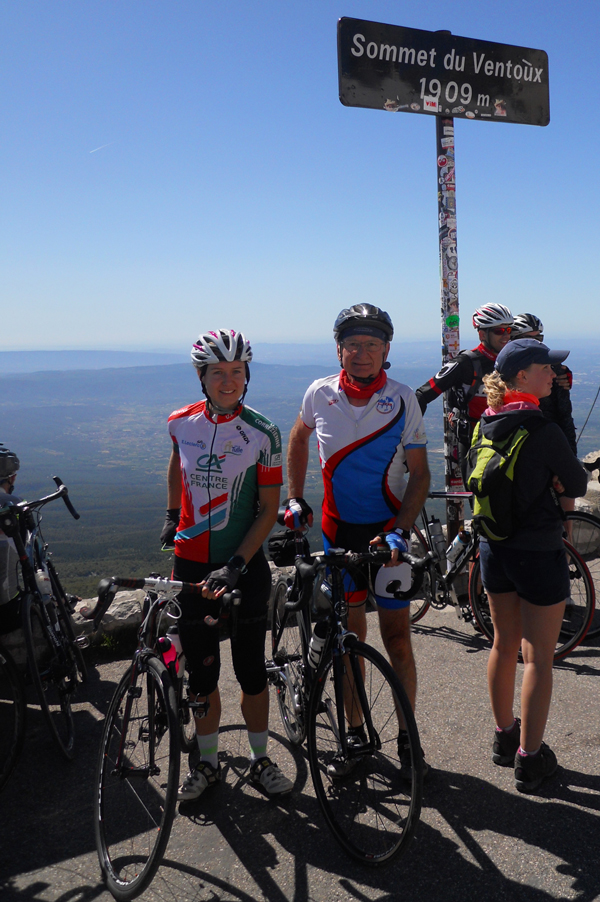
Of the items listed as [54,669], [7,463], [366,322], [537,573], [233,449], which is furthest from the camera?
[7,463]

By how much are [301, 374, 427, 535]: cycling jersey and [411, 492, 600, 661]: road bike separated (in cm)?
126

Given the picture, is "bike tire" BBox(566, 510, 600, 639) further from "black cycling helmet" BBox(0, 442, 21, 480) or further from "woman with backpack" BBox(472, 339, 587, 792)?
"black cycling helmet" BBox(0, 442, 21, 480)

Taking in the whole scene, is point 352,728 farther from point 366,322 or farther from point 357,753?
point 366,322

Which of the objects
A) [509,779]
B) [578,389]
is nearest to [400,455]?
[509,779]

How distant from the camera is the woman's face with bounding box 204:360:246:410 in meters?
3.06

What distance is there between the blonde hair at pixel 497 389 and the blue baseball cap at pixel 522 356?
0.04 m

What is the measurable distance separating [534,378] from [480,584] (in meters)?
2.24

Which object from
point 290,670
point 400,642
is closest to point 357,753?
point 400,642

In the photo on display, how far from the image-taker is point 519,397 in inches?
120

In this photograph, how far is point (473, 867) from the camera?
101 inches

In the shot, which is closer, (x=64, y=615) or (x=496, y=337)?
(x=64, y=615)

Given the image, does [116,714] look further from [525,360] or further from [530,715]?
[525,360]

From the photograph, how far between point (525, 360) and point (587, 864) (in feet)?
7.55

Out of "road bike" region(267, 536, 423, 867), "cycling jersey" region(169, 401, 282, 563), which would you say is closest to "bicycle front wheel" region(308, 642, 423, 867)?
"road bike" region(267, 536, 423, 867)
